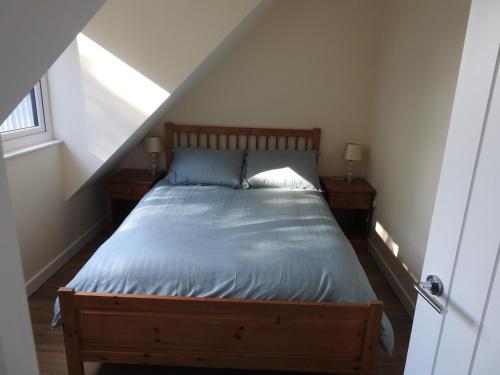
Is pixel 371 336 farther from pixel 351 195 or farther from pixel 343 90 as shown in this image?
pixel 343 90

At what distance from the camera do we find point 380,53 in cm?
339

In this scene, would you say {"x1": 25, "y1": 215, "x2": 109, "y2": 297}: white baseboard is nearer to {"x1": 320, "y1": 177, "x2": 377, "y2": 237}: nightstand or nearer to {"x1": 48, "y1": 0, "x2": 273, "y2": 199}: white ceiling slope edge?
{"x1": 48, "y1": 0, "x2": 273, "y2": 199}: white ceiling slope edge

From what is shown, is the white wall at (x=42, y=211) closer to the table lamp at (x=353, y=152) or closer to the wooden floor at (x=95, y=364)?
the wooden floor at (x=95, y=364)

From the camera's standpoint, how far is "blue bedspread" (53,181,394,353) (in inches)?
73.5

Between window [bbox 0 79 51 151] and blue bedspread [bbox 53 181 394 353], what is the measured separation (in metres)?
0.93

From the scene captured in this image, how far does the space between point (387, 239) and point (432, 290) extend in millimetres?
2173

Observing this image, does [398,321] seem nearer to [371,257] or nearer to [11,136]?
[371,257]

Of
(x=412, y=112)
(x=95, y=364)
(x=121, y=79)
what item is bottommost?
(x=95, y=364)

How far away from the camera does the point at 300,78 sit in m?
3.54

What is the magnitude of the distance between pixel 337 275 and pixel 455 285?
0.98m

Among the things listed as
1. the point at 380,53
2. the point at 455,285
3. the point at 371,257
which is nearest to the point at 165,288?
the point at 455,285

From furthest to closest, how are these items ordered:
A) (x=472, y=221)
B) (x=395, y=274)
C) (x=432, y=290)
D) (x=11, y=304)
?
(x=395, y=274) < (x=432, y=290) < (x=472, y=221) < (x=11, y=304)

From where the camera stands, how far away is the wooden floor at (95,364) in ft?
6.64

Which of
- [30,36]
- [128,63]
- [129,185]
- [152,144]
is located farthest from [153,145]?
[30,36]
